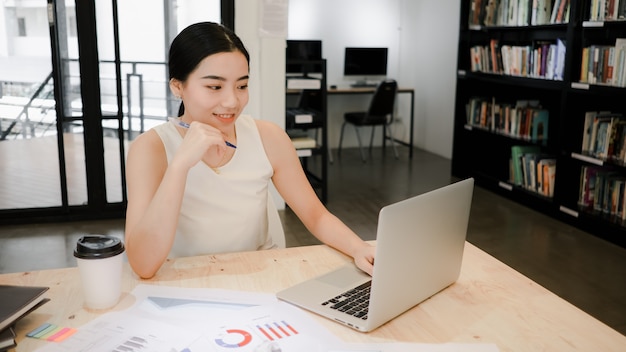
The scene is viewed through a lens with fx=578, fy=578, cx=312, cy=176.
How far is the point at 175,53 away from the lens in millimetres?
1506

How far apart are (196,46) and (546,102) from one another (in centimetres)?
422

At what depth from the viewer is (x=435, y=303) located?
1.22 metres

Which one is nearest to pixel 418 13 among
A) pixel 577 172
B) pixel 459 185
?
pixel 577 172

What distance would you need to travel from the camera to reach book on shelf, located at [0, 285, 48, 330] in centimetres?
101

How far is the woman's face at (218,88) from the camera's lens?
145 centimetres

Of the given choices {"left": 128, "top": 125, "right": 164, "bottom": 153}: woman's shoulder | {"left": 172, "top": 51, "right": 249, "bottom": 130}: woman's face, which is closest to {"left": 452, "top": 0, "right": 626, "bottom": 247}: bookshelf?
{"left": 172, "top": 51, "right": 249, "bottom": 130}: woman's face

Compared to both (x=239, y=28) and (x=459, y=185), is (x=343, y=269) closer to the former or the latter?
(x=459, y=185)

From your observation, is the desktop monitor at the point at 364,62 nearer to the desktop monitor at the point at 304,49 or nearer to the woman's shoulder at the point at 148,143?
the desktop monitor at the point at 304,49

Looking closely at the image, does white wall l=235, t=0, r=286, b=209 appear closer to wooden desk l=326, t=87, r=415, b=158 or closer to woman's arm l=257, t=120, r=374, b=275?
wooden desk l=326, t=87, r=415, b=158

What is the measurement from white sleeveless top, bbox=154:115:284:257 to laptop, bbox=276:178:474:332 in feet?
1.20

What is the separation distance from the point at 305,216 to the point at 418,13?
568 centimetres

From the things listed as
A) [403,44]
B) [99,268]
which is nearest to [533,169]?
[403,44]

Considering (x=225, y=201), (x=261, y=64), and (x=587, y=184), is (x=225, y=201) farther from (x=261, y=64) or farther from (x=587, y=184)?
(x=587, y=184)

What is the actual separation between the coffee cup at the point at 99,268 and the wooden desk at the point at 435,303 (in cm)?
3
